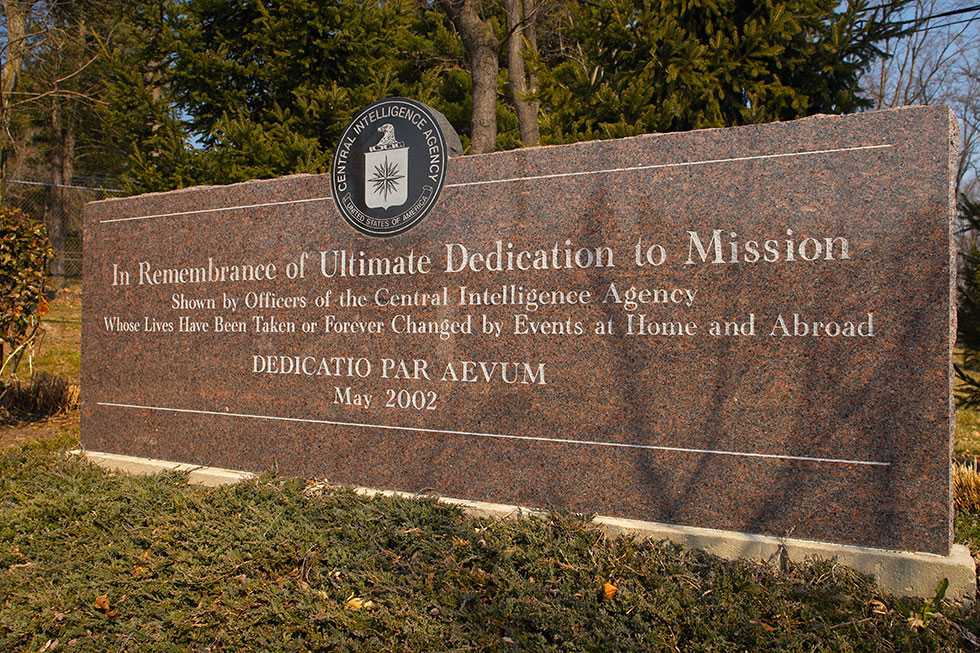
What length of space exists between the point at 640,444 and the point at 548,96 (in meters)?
5.25

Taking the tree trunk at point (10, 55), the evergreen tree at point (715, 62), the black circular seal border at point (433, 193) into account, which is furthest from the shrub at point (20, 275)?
the tree trunk at point (10, 55)

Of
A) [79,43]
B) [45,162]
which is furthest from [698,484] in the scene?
[45,162]

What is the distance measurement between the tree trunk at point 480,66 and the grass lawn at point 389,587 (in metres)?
6.73

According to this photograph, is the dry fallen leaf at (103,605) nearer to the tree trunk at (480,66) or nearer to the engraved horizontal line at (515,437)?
the engraved horizontal line at (515,437)

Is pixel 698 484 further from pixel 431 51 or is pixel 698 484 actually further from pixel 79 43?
pixel 79 43

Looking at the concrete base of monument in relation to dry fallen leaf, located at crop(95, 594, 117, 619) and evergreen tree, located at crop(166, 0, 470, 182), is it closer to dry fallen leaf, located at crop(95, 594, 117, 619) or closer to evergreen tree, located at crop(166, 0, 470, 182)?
dry fallen leaf, located at crop(95, 594, 117, 619)

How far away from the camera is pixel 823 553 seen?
11.4 ft

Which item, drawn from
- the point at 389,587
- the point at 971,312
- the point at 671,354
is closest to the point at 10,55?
the point at 389,587

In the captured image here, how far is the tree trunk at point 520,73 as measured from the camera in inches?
475

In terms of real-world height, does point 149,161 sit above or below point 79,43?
below

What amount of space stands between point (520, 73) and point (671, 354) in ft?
34.4

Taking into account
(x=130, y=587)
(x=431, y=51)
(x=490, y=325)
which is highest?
(x=431, y=51)

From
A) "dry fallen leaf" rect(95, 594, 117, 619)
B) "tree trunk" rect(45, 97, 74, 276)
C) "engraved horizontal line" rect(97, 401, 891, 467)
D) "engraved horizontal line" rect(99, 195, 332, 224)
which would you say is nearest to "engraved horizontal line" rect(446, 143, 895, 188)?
"engraved horizontal line" rect(99, 195, 332, 224)

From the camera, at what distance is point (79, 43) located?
12719 millimetres
